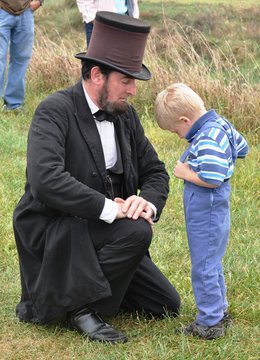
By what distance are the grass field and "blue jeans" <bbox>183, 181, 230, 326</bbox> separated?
21 centimetres

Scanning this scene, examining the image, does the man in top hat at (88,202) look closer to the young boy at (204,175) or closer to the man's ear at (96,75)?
the man's ear at (96,75)

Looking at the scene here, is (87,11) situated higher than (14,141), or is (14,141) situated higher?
(87,11)

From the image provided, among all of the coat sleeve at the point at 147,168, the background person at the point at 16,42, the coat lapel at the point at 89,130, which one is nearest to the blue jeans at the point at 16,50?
the background person at the point at 16,42

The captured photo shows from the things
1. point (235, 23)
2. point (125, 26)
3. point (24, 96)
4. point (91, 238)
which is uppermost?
point (125, 26)

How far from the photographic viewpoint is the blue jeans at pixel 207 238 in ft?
11.7

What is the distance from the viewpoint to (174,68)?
8758 millimetres

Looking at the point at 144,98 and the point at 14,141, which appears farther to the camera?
the point at 144,98

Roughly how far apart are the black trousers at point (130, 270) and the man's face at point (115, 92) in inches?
22.4

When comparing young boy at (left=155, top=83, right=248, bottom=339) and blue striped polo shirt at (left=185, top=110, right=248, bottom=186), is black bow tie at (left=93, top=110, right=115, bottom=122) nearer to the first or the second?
young boy at (left=155, top=83, right=248, bottom=339)

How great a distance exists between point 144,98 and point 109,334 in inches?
199

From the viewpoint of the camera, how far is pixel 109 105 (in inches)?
149

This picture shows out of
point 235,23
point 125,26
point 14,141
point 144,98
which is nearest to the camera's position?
point 125,26

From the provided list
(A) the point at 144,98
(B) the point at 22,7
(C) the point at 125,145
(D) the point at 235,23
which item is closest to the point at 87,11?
(B) the point at 22,7

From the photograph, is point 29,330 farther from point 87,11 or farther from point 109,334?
point 87,11
